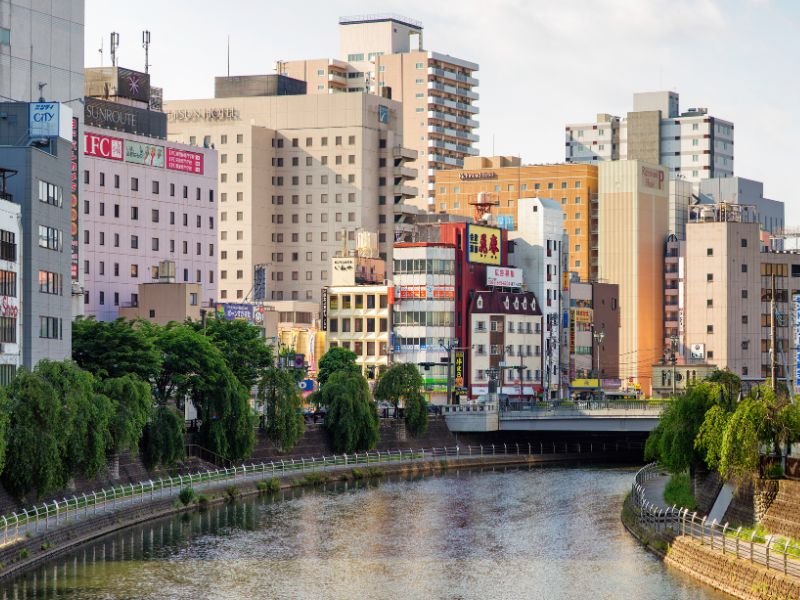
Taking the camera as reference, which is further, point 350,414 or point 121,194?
point 121,194

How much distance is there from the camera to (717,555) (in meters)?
69.9

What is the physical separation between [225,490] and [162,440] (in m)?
5.68

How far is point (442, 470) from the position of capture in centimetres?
14375

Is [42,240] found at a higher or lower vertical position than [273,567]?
higher

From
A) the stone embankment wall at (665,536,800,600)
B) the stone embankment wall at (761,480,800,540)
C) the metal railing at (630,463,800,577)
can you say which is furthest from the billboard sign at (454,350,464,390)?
the stone embankment wall at (761,480,800,540)

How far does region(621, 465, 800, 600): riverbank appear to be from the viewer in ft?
205

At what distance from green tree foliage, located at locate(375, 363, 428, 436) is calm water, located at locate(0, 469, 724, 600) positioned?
107 ft

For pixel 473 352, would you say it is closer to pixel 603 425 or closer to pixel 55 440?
pixel 603 425

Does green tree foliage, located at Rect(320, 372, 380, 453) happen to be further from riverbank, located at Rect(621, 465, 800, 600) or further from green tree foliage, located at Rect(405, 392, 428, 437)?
riverbank, located at Rect(621, 465, 800, 600)

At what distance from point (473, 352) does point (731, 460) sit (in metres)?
113

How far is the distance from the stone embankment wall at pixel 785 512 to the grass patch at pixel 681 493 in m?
14.5

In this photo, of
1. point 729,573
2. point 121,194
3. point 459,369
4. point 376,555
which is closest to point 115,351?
point 376,555

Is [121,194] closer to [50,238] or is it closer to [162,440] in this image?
[50,238]

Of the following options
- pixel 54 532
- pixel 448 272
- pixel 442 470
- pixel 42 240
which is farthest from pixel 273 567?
pixel 448 272
